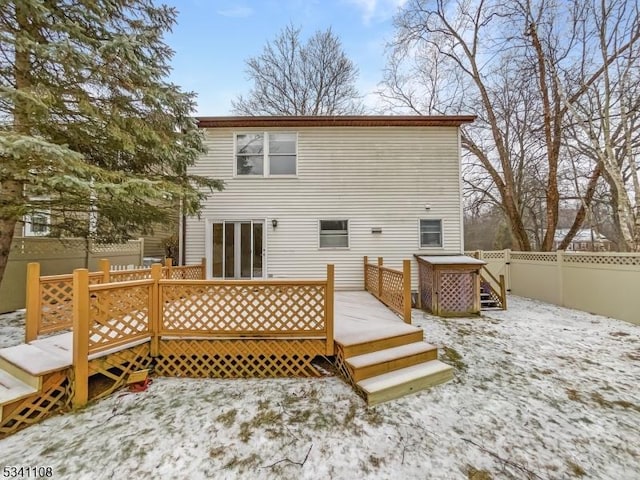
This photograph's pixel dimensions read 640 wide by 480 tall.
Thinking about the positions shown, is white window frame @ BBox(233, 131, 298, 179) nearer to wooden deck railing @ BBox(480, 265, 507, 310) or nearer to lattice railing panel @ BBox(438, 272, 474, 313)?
lattice railing panel @ BBox(438, 272, 474, 313)

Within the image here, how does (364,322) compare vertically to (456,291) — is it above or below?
below

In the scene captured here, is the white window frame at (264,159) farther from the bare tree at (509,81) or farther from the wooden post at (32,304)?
the bare tree at (509,81)

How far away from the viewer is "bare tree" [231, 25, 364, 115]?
15.2 meters

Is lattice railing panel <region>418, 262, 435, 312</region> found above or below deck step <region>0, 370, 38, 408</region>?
above

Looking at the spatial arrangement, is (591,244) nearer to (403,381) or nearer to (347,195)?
(347,195)

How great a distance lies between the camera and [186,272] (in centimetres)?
659

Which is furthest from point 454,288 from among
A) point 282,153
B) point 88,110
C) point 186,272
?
point 88,110

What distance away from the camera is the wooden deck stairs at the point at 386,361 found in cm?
328

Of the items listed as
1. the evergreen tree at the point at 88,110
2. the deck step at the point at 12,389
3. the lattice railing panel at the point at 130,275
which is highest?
the evergreen tree at the point at 88,110

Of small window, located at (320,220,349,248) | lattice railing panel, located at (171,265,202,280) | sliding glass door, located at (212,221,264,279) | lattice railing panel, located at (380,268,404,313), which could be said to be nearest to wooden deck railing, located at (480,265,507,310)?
lattice railing panel, located at (380,268,404,313)

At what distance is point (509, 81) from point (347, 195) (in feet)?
30.3

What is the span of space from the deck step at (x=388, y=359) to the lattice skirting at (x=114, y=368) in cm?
270

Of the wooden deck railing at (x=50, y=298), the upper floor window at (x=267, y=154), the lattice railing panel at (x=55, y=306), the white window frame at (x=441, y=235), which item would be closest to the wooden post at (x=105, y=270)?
the wooden deck railing at (x=50, y=298)

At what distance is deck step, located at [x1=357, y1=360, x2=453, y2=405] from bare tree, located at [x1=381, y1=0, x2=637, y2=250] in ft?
31.9
